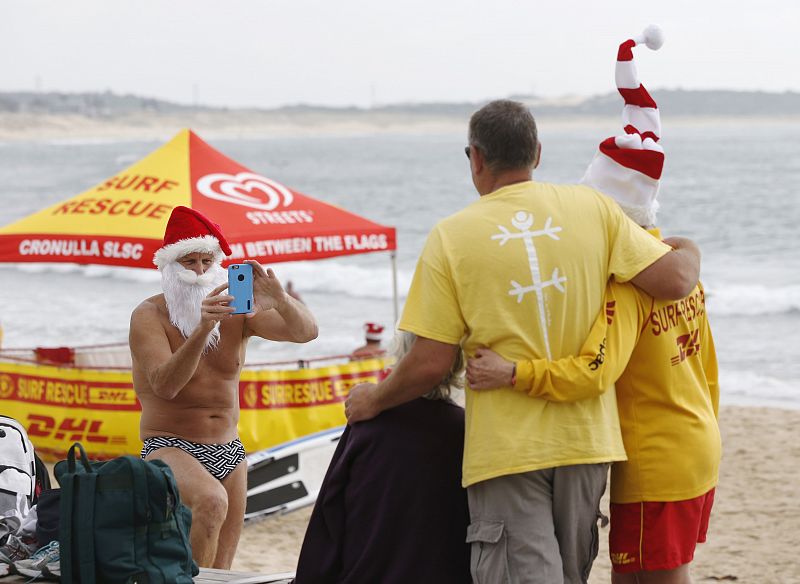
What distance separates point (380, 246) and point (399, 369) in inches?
205

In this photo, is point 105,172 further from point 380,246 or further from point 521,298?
point 521,298

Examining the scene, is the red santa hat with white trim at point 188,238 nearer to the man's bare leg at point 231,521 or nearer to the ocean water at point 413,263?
the man's bare leg at point 231,521

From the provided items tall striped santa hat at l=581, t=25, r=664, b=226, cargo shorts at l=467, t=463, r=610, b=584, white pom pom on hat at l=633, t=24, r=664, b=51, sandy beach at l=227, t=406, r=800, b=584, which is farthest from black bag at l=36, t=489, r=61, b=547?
sandy beach at l=227, t=406, r=800, b=584

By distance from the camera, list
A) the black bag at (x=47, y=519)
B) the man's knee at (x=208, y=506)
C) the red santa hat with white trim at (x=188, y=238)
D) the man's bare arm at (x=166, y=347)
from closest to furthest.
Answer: the black bag at (x=47, y=519)
the man's bare arm at (x=166, y=347)
the man's knee at (x=208, y=506)
the red santa hat with white trim at (x=188, y=238)

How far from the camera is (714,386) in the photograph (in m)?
3.37

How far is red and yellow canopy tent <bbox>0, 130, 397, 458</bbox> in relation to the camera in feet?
24.6

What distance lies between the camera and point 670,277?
2.92 m

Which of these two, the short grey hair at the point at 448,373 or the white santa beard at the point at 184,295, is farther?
the white santa beard at the point at 184,295

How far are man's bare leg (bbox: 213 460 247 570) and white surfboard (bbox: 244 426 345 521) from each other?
9.28ft

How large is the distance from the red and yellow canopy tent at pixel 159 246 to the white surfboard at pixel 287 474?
49 centimetres

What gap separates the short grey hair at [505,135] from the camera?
2809 millimetres

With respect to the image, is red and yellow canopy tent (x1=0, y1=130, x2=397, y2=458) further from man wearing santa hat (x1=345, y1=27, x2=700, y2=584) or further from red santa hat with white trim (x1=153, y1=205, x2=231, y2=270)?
man wearing santa hat (x1=345, y1=27, x2=700, y2=584)

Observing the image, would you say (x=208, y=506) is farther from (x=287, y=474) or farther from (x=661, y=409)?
(x=287, y=474)

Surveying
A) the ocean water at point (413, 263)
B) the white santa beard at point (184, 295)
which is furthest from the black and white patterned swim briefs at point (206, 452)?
the ocean water at point (413, 263)
